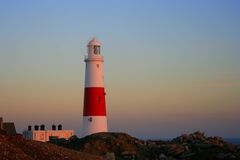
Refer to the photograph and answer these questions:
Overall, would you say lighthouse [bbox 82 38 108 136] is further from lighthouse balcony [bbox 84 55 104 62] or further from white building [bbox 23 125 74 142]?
white building [bbox 23 125 74 142]

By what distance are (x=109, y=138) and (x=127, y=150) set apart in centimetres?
186

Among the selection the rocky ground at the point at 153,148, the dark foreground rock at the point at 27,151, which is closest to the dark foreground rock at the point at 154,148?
the rocky ground at the point at 153,148

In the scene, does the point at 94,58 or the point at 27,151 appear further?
the point at 94,58

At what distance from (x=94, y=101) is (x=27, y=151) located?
20368 millimetres

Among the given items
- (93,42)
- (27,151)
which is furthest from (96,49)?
(27,151)

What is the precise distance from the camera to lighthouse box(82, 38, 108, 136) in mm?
42875

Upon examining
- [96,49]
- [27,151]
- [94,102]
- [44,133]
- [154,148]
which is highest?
[96,49]

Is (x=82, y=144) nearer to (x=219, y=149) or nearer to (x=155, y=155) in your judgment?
(x=155, y=155)

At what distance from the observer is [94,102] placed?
43.0 m

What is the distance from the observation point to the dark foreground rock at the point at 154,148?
34.3 metres

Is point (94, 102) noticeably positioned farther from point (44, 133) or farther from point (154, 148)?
point (44, 133)

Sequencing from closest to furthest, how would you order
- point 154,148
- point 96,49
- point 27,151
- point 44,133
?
point 27,151
point 154,148
point 96,49
point 44,133

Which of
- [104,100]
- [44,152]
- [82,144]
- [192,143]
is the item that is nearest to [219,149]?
[192,143]

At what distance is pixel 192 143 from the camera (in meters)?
38.1
